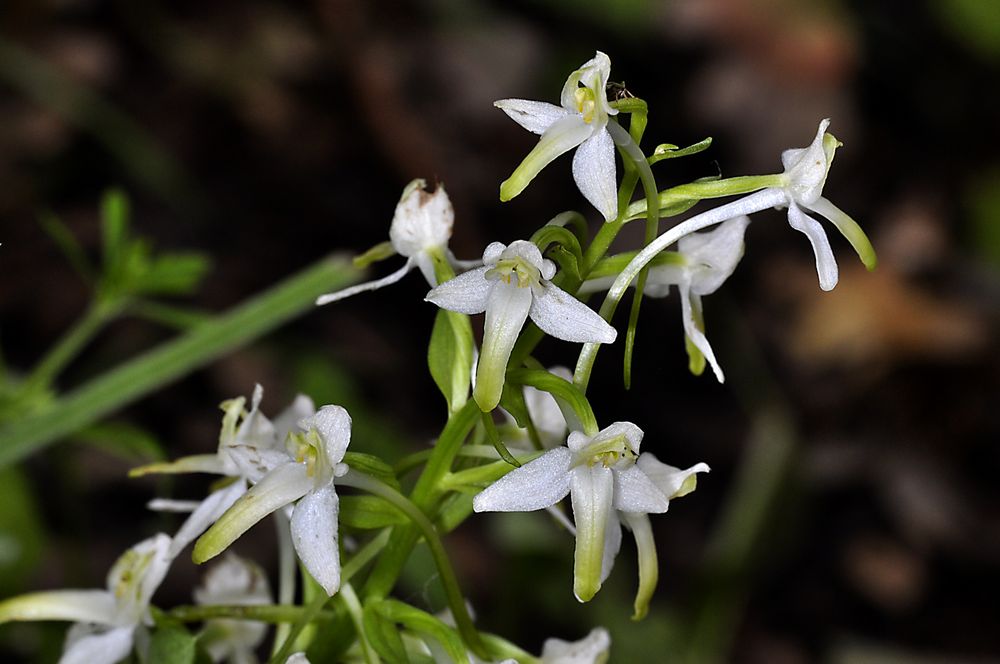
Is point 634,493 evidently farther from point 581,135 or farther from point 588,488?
point 581,135

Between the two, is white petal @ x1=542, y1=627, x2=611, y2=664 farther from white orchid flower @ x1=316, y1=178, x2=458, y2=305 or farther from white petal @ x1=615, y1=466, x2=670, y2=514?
white orchid flower @ x1=316, y1=178, x2=458, y2=305

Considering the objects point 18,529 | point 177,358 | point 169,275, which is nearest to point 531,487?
point 177,358

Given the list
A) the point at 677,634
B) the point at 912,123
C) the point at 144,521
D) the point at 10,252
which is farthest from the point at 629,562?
the point at 912,123

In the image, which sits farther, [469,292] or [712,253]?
[712,253]

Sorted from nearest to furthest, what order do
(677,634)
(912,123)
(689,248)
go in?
(689,248)
(677,634)
(912,123)

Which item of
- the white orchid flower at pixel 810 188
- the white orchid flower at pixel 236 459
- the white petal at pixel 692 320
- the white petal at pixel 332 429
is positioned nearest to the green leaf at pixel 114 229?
the white orchid flower at pixel 236 459

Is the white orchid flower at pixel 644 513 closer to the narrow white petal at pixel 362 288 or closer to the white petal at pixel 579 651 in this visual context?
the white petal at pixel 579 651

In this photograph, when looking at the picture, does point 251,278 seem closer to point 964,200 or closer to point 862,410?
point 862,410
